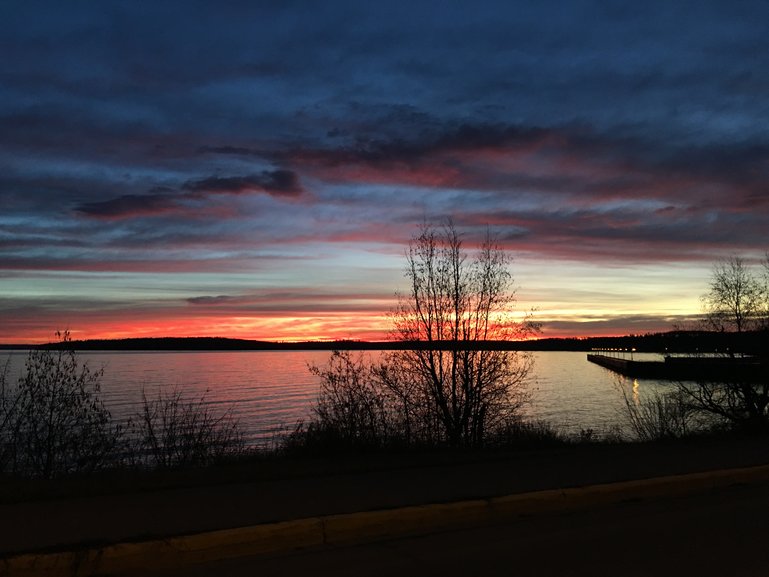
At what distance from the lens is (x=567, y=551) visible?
6637 mm

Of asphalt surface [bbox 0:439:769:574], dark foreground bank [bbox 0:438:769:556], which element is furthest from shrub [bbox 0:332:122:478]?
asphalt surface [bbox 0:439:769:574]

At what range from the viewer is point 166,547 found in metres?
6.22

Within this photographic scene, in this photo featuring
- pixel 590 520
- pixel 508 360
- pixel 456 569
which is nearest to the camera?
pixel 456 569

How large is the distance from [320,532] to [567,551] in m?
2.56

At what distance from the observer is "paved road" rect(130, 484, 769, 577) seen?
6012 mm

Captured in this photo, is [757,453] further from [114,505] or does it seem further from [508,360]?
[114,505]

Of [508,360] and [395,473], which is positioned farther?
[508,360]

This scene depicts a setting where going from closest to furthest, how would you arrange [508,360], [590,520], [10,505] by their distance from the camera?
[10,505]
[590,520]
[508,360]

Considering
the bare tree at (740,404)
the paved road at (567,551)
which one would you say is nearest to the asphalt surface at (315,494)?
the paved road at (567,551)

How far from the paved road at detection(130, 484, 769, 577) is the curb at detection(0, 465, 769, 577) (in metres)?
0.20

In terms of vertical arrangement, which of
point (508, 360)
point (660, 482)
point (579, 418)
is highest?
point (508, 360)

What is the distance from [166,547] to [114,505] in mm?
1687

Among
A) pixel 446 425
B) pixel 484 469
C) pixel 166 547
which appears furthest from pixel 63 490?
pixel 446 425

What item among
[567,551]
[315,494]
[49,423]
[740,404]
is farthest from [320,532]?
[740,404]
